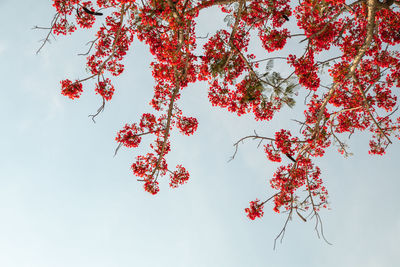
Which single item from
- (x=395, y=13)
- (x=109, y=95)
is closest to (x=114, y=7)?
(x=109, y=95)

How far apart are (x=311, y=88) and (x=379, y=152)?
3047 mm

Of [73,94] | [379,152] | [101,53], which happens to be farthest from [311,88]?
[73,94]

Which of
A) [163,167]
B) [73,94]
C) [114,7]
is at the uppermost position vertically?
[114,7]

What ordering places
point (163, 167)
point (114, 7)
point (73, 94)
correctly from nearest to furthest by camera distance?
point (114, 7), point (73, 94), point (163, 167)

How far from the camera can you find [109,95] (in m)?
5.95

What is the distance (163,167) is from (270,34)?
4270 millimetres

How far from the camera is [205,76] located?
605cm

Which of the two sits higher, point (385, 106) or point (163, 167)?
point (385, 106)

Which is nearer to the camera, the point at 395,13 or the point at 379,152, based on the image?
Result: the point at 395,13

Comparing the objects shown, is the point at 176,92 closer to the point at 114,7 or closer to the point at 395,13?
the point at 114,7

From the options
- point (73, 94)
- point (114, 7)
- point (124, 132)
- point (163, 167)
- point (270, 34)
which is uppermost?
point (270, 34)

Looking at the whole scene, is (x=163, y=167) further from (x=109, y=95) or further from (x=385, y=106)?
(x=385, y=106)

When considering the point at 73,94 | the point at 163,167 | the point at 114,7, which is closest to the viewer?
the point at 114,7

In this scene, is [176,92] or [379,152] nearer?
[176,92]
